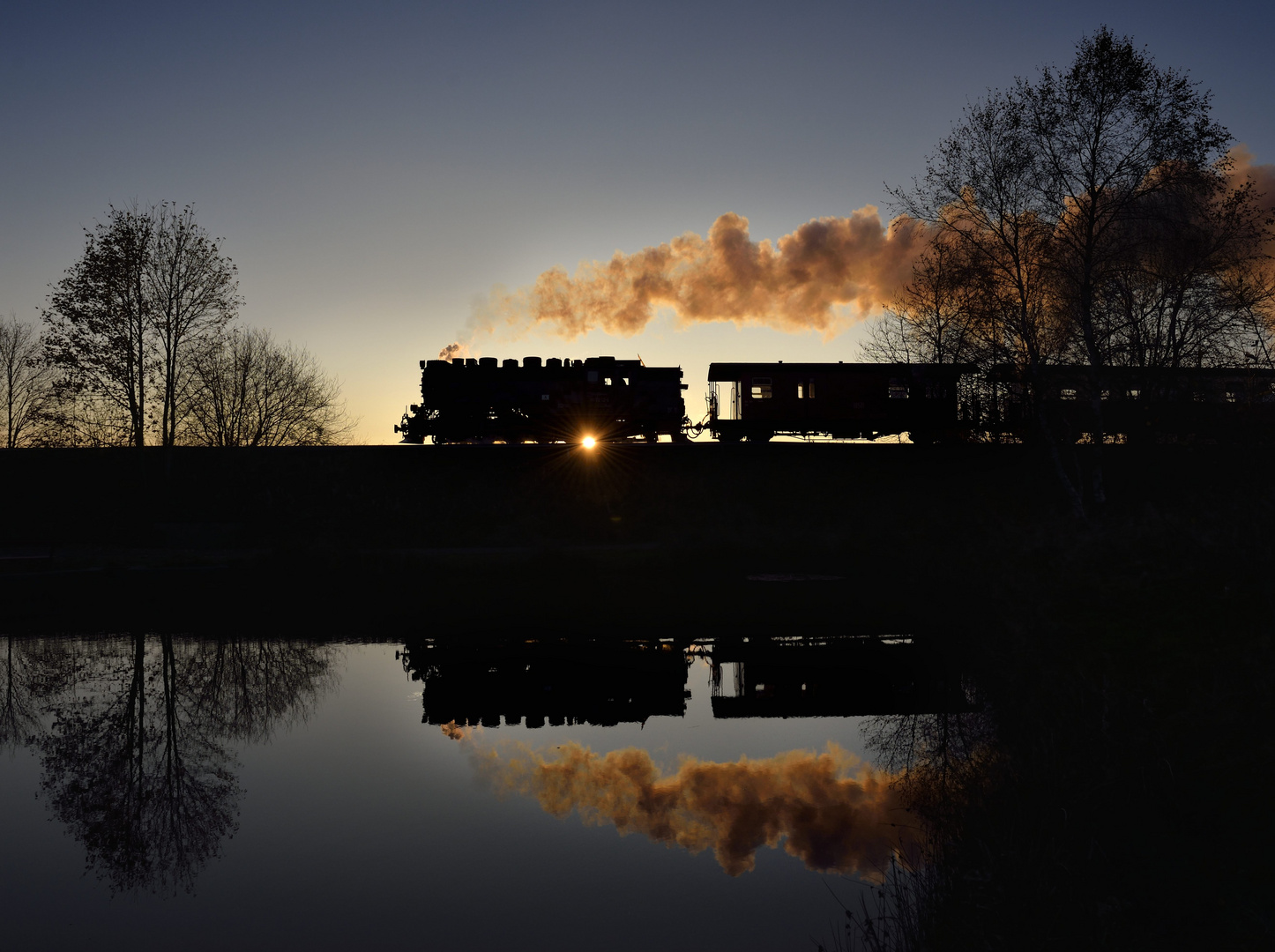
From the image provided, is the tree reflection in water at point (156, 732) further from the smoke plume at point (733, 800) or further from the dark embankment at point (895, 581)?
the smoke plume at point (733, 800)

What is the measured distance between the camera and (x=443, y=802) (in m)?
9.62

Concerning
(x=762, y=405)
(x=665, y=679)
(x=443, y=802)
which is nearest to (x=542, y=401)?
(x=762, y=405)

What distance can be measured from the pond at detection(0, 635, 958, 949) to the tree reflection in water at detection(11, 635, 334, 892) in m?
0.05

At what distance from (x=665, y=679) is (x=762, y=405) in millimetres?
21610

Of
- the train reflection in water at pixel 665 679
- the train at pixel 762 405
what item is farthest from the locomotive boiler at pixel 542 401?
the train reflection in water at pixel 665 679

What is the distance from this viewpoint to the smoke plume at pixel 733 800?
8500mm

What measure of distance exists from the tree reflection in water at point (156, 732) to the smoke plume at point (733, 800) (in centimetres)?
360

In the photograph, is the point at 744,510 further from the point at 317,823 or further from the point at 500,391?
the point at 317,823

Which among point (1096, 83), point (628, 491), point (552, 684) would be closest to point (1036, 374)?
point (1096, 83)

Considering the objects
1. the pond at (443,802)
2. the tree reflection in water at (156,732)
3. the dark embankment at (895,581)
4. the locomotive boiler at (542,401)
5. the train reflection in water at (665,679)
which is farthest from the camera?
the locomotive boiler at (542,401)

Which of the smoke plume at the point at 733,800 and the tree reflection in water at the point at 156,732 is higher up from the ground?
the tree reflection in water at the point at 156,732

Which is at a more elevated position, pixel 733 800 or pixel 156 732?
pixel 156 732

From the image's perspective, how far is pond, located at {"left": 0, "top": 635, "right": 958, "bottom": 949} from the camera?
709cm

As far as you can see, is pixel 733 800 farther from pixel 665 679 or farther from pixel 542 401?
pixel 542 401
